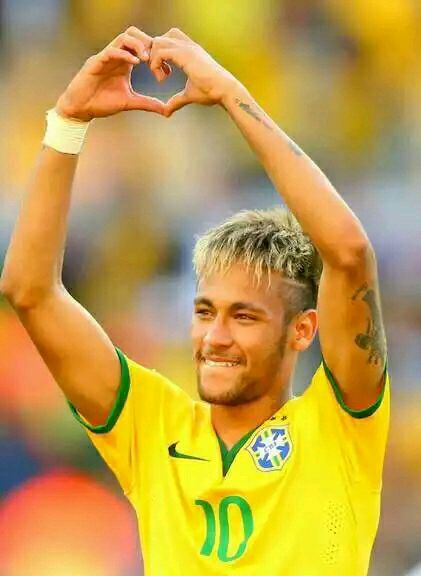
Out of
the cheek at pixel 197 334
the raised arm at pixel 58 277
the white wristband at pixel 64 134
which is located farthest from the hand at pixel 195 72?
the cheek at pixel 197 334

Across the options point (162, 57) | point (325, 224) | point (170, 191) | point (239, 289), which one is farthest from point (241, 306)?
point (170, 191)

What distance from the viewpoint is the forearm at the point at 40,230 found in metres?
2.36

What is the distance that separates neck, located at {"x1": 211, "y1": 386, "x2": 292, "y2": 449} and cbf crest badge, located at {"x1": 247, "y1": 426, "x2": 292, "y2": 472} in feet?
0.14

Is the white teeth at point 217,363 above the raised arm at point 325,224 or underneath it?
underneath

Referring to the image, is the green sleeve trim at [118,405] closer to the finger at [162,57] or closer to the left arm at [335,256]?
the left arm at [335,256]

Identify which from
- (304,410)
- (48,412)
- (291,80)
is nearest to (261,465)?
(304,410)

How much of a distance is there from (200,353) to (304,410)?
254 mm

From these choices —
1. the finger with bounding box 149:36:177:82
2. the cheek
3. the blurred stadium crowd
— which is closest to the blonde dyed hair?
the cheek

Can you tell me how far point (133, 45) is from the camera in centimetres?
221

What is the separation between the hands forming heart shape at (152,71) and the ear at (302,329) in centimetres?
57

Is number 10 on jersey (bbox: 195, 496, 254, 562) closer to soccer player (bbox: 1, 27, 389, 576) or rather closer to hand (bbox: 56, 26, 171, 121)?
soccer player (bbox: 1, 27, 389, 576)

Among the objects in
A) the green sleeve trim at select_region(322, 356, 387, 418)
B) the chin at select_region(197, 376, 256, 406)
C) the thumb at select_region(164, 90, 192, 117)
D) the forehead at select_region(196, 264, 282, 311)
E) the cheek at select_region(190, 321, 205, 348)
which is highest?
the thumb at select_region(164, 90, 192, 117)

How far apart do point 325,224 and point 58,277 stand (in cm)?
64

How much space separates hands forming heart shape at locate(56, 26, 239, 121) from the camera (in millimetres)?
2174
